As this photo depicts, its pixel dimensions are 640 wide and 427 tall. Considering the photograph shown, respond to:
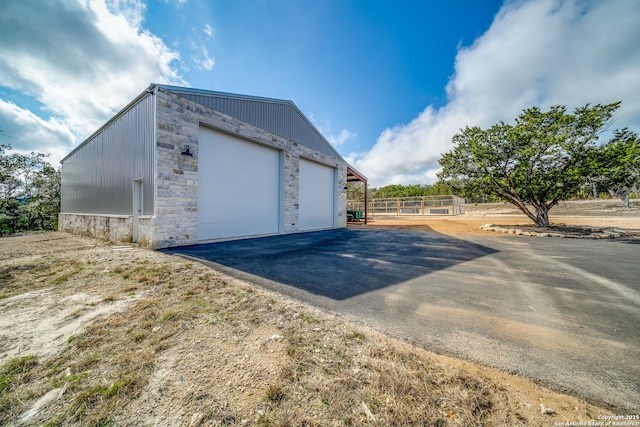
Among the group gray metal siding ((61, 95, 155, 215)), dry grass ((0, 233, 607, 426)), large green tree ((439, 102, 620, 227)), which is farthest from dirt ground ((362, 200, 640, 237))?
dry grass ((0, 233, 607, 426))

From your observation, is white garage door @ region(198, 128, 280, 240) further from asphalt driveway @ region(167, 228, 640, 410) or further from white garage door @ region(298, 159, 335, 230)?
asphalt driveway @ region(167, 228, 640, 410)

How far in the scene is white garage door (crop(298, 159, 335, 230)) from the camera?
33.3 ft

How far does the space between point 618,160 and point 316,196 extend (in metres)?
10.9

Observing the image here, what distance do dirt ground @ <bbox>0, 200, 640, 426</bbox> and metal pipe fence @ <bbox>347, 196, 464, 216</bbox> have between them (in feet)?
67.2

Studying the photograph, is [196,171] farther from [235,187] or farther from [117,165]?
[117,165]

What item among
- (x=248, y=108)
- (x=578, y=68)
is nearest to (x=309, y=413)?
(x=248, y=108)

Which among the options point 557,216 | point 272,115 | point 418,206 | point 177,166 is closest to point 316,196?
point 272,115

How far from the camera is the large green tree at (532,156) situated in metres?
7.98

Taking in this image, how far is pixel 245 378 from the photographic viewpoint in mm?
1368

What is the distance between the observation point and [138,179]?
6.20 meters

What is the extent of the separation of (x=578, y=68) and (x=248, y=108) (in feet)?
36.9

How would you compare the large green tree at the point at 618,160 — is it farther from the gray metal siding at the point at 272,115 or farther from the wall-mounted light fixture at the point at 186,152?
the wall-mounted light fixture at the point at 186,152

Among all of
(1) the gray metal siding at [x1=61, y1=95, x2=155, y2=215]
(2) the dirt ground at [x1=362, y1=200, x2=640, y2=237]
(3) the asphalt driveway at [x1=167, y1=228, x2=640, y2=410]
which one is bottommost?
(3) the asphalt driveway at [x1=167, y1=228, x2=640, y2=410]

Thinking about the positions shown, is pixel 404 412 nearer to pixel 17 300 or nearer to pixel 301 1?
pixel 17 300
